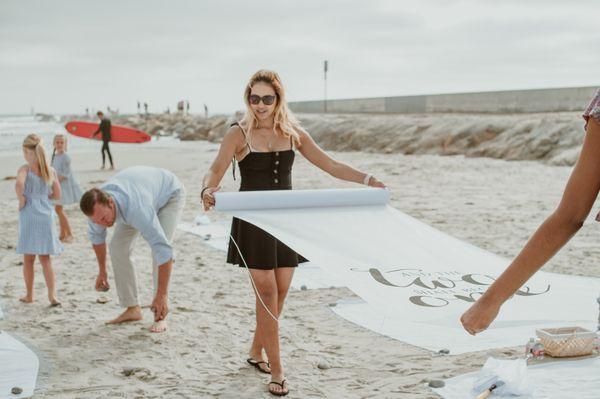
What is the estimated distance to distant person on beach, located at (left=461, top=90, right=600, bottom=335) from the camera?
1403mm

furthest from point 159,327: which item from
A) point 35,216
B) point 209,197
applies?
point 209,197

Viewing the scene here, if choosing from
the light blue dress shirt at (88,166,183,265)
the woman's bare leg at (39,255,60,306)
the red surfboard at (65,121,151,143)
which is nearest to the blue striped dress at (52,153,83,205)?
the woman's bare leg at (39,255,60,306)

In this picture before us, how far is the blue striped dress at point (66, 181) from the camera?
9.02 m

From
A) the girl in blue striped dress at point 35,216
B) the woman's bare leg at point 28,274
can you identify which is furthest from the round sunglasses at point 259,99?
the woman's bare leg at point 28,274

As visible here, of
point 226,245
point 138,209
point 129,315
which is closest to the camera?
point 138,209

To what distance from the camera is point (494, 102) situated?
108 feet

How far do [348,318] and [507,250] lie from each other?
10.7ft

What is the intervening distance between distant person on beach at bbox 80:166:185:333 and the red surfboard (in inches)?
688

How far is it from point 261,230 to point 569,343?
92.4 inches

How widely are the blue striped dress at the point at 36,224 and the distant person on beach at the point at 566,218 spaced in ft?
17.4

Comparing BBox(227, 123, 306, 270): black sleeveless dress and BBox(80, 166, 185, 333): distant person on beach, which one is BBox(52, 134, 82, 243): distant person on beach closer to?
BBox(80, 166, 185, 333): distant person on beach

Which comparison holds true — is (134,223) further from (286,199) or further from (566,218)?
(566,218)

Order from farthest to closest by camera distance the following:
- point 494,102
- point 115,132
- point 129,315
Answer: point 494,102, point 115,132, point 129,315

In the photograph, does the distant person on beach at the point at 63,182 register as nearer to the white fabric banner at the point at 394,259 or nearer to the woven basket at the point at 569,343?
the white fabric banner at the point at 394,259
